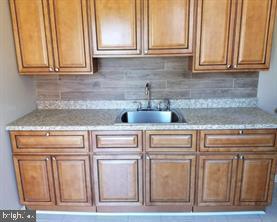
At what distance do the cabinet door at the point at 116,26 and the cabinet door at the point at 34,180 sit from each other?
1103 mm

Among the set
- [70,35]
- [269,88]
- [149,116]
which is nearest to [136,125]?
[149,116]

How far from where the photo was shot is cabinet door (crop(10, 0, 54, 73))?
6.21 ft

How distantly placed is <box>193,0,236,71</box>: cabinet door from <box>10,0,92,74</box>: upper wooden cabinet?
3.21ft

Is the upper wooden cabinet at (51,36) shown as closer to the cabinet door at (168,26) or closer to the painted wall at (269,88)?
the cabinet door at (168,26)

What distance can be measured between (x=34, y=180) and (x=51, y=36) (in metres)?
1.29

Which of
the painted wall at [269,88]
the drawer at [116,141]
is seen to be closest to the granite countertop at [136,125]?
the drawer at [116,141]

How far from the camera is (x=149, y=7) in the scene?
1.87 meters

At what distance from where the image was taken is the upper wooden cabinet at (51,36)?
1891mm

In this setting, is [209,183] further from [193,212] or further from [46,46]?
[46,46]

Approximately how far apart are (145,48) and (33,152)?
4.38ft

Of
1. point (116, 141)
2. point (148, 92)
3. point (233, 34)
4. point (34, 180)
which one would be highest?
point (233, 34)

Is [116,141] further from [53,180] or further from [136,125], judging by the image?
[53,180]

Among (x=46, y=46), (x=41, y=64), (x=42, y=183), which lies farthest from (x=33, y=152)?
(x=46, y=46)

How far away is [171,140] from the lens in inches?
73.6
